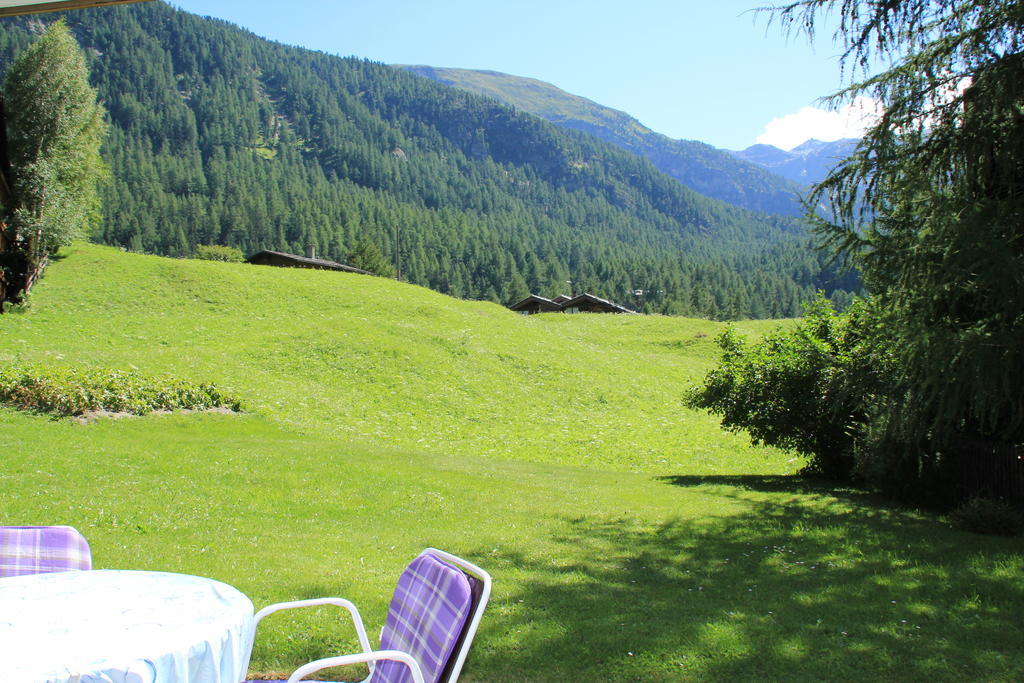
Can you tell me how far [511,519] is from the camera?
1024 cm

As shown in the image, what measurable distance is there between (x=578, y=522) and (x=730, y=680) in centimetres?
550

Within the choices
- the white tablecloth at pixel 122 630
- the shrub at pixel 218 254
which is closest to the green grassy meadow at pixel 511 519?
the white tablecloth at pixel 122 630

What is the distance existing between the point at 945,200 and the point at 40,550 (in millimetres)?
10229

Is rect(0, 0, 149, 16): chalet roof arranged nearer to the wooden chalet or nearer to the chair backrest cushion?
the chair backrest cushion

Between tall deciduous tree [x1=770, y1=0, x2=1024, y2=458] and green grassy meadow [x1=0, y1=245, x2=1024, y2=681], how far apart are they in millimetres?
2226

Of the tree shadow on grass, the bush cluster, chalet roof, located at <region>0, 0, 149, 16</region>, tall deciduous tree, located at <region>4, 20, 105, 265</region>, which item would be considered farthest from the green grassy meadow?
chalet roof, located at <region>0, 0, 149, 16</region>

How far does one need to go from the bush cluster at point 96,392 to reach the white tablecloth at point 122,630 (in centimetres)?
1499

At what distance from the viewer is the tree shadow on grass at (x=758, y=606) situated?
16.2ft

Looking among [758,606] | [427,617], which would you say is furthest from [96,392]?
[427,617]

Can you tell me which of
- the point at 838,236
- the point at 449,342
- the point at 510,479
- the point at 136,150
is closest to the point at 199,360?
the point at 449,342

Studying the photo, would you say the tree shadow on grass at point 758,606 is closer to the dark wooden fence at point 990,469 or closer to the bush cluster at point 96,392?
the dark wooden fence at point 990,469

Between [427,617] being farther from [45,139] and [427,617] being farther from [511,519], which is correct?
[45,139]

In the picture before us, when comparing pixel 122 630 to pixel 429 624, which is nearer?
pixel 122 630

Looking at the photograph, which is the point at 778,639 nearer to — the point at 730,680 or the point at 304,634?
the point at 730,680
